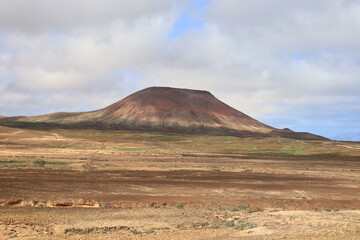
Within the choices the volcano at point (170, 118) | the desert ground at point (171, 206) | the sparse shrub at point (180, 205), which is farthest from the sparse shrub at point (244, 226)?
the volcano at point (170, 118)

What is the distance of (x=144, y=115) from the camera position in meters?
178

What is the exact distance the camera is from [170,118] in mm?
178000

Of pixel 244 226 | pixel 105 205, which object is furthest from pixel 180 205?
pixel 244 226

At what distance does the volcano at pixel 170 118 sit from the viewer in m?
167

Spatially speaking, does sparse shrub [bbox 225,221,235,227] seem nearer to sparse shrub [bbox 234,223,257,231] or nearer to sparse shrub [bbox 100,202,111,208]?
sparse shrub [bbox 234,223,257,231]

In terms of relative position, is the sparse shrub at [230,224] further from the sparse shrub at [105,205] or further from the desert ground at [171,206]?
the sparse shrub at [105,205]

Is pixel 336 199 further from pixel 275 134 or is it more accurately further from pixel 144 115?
pixel 144 115

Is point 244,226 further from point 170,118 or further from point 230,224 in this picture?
point 170,118

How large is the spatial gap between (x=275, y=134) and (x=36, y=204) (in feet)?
500

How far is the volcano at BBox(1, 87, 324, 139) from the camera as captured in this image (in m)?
167

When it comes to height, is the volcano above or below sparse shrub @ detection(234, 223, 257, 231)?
above

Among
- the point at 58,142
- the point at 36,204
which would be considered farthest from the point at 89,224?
the point at 58,142

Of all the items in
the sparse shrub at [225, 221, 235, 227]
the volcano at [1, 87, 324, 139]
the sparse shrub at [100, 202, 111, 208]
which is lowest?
the sparse shrub at [100, 202, 111, 208]

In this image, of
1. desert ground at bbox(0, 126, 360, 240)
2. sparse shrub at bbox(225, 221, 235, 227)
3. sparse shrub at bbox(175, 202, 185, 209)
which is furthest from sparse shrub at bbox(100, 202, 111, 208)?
sparse shrub at bbox(225, 221, 235, 227)
